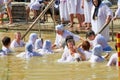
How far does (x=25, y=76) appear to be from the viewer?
15.1 meters

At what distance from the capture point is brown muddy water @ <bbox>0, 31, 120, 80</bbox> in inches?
585

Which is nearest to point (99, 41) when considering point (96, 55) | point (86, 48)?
point (86, 48)

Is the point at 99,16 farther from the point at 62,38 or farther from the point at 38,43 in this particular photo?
the point at 38,43

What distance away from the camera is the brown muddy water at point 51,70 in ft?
48.7

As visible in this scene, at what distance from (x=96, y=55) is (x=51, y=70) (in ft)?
4.76

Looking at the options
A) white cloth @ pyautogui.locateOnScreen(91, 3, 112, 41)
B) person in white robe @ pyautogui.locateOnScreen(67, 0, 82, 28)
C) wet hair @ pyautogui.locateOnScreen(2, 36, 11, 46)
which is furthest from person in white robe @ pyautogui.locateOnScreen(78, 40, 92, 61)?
person in white robe @ pyautogui.locateOnScreen(67, 0, 82, 28)

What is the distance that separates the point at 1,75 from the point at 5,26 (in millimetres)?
10686

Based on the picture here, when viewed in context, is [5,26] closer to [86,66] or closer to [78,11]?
[78,11]

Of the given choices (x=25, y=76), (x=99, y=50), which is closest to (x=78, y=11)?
(x=99, y=50)

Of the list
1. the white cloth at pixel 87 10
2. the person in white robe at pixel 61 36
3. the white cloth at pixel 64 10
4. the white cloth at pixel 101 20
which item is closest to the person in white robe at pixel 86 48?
the person in white robe at pixel 61 36

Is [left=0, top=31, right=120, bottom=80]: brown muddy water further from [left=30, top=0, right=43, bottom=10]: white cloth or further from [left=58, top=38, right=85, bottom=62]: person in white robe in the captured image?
[left=30, top=0, right=43, bottom=10]: white cloth

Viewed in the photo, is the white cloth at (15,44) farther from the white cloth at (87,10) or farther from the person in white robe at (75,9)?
the person in white robe at (75,9)

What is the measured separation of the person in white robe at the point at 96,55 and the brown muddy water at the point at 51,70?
0.15 m

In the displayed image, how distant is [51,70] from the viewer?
16.0 meters
